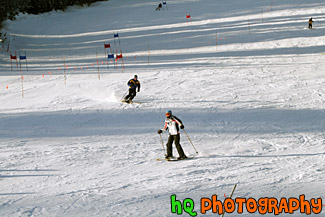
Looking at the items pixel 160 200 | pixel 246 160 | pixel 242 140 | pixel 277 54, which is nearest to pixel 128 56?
pixel 277 54

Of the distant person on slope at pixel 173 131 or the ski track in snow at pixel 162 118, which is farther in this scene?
the distant person on slope at pixel 173 131

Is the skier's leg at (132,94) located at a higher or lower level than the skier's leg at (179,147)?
higher

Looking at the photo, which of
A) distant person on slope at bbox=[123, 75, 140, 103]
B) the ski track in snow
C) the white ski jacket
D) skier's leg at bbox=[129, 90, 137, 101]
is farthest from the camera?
skier's leg at bbox=[129, 90, 137, 101]

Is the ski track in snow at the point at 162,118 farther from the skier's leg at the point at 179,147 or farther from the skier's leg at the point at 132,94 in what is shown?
the skier's leg at the point at 132,94

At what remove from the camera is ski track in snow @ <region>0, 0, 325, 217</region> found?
7324mm

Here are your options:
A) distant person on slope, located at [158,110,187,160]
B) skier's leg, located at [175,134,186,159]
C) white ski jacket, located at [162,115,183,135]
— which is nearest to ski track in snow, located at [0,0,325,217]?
skier's leg, located at [175,134,186,159]

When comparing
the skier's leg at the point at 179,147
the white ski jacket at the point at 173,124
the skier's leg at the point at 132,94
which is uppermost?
the skier's leg at the point at 132,94

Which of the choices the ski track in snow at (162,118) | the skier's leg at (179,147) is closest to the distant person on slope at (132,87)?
the ski track in snow at (162,118)

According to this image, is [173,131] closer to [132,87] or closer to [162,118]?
[162,118]

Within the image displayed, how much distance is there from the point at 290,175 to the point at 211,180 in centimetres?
166

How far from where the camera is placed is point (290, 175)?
7703 mm

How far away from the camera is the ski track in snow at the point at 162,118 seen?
24.0ft

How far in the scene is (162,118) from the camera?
13.6 meters

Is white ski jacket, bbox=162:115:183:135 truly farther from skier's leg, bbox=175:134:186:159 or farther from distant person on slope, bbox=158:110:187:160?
skier's leg, bbox=175:134:186:159
